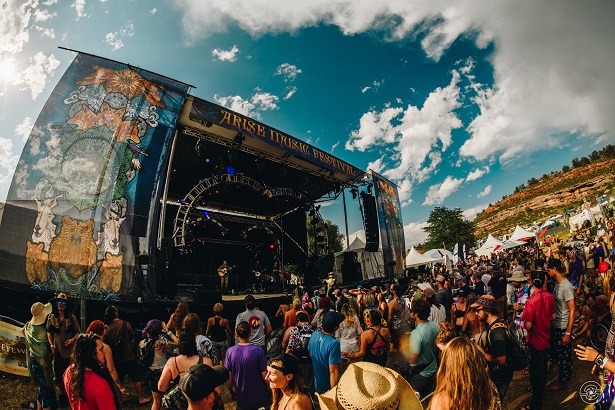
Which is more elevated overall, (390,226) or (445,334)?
(390,226)

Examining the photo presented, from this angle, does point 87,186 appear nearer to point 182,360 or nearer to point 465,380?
point 182,360

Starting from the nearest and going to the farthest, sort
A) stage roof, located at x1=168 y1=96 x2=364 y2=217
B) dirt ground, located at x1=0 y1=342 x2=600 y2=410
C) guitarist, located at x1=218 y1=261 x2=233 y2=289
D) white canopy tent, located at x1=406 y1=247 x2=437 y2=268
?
1. dirt ground, located at x1=0 y1=342 x2=600 y2=410
2. stage roof, located at x1=168 y1=96 x2=364 y2=217
3. guitarist, located at x1=218 y1=261 x2=233 y2=289
4. white canopy tent, located at x1=406 y1=247 x2=437 y2=268

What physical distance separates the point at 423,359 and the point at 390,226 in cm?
1325

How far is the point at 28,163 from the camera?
23.0ft

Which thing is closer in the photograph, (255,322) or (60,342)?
(60,342)

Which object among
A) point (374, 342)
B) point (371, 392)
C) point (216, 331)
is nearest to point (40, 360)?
point (216, 331)

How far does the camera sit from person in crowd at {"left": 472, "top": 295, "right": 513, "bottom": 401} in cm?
306

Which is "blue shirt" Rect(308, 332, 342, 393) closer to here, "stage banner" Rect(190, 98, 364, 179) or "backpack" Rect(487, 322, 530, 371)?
"backpack" Rect(487, 322, 530, 371)

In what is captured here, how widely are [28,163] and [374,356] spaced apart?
8925 millimetres

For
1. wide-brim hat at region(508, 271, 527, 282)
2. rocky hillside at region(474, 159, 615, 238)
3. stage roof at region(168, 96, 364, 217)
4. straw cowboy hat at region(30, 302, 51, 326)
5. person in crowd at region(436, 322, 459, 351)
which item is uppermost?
rocky hillside at region(474, 159, 615, 238)

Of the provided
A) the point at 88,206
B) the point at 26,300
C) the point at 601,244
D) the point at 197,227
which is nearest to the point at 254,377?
the point at 88,206

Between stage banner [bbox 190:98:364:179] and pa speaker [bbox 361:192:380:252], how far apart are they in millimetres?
2018

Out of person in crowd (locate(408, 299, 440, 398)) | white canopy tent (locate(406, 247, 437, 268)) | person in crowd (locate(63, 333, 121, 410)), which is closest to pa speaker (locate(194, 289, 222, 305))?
person in crowd (locate(63, 333, 121, 410))

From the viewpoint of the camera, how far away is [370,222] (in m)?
14.9
